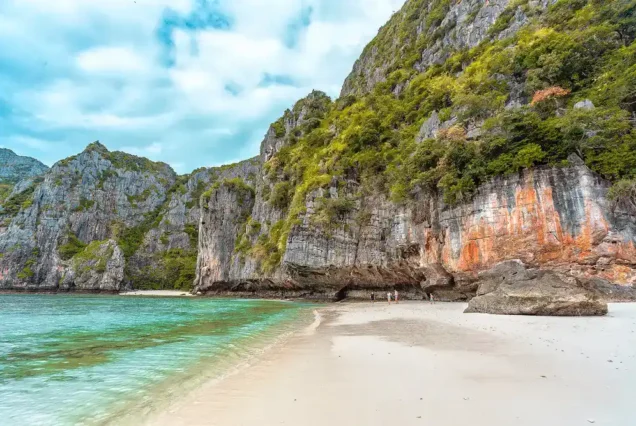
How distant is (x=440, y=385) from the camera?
449 cm

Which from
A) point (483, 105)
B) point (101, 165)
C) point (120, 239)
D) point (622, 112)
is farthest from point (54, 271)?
point (622, 112)

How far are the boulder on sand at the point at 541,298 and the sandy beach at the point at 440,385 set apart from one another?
2.54 m

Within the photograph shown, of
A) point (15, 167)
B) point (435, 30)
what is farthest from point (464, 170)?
point (15, 167)

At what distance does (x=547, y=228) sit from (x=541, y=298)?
305 inches

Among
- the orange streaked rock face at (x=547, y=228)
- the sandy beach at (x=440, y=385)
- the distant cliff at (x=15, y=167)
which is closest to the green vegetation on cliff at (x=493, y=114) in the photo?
the orange streaked rock face at (x=547, y=228)

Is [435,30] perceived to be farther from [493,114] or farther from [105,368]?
[105,368]

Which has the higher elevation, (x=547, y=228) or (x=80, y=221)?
(x=80, y=221)

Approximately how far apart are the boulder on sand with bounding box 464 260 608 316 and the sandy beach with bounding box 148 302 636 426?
8.32 ft

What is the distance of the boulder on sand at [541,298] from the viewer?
10.5 meters

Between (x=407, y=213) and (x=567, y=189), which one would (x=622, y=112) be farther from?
(x=407, y=213)

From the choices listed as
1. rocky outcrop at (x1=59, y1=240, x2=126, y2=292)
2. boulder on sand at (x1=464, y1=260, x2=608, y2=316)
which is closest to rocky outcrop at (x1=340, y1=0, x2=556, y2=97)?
boulder on sand at (x1=464, y1=260, x2=608, y2=316)

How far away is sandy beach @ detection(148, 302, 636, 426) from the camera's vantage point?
3.47 metres

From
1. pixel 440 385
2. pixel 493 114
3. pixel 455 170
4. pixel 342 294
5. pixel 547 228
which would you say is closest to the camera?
pixel 440 385

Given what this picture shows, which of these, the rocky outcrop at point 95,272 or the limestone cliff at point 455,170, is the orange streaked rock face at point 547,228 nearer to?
the limestone cliff at point 455,170
